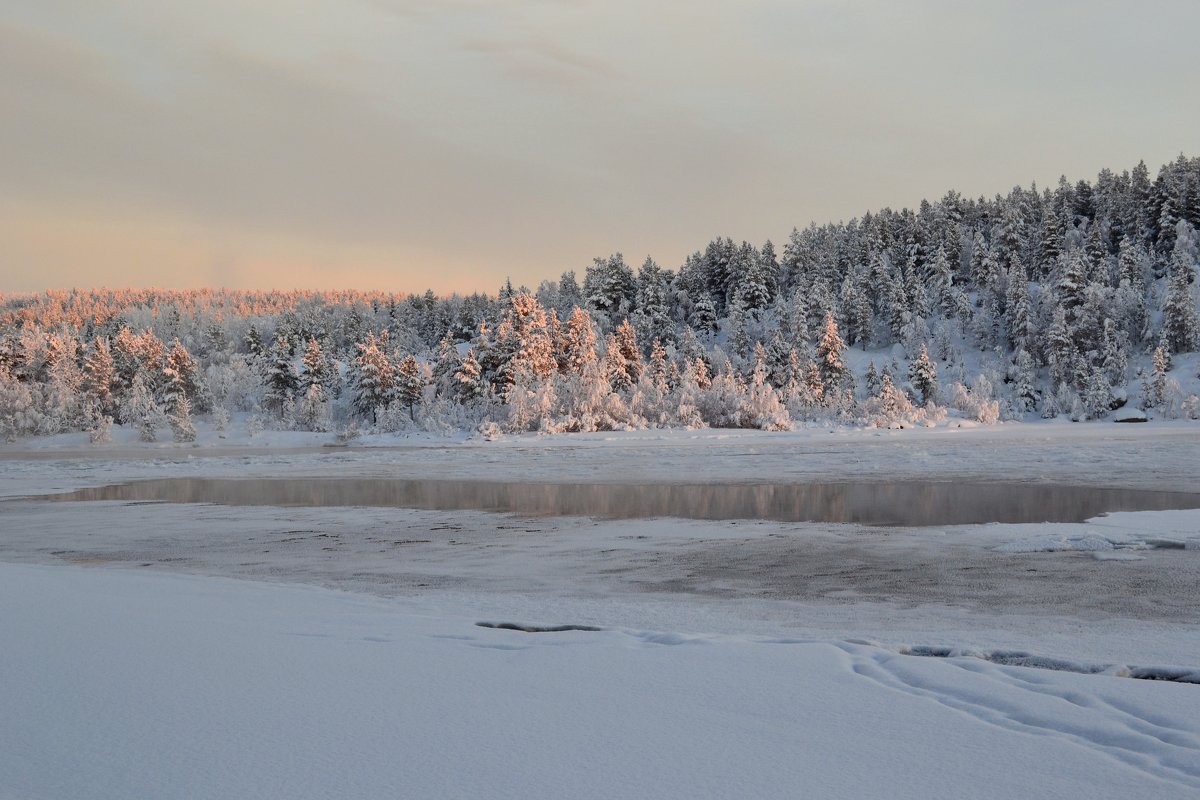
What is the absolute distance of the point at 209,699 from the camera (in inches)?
155

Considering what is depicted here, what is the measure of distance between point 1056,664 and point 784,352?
67.0 m

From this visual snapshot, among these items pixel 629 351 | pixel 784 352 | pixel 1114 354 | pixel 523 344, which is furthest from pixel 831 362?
pixel 523 344

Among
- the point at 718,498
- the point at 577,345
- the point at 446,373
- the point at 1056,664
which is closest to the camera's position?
the point at 1056,664

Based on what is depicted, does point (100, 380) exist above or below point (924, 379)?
below

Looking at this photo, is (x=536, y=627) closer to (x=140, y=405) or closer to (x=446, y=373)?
(x=446, y=373)

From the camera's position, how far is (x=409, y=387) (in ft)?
199

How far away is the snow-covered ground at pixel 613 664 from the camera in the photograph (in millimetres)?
3096

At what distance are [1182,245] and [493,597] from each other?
86331mm

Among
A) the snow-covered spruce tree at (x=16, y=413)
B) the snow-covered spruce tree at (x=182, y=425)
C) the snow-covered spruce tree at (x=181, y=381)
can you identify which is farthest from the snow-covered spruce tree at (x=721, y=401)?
the snow-covered spruce tree at (x=16, y=413)

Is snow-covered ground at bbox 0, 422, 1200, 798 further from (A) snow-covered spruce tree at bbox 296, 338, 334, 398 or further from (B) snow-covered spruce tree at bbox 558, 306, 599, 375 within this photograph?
(A) snow-covered spruce tree at bbox 296, 338, 334, 398

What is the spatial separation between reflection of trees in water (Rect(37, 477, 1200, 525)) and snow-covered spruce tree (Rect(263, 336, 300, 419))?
40878 mm

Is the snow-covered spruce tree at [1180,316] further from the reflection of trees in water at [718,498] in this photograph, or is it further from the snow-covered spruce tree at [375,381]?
the snow-covered spruce tree at [375,381]

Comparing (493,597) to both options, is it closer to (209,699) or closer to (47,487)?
(209,699)

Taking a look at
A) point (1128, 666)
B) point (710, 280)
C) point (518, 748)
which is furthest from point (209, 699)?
point (710, 280)
